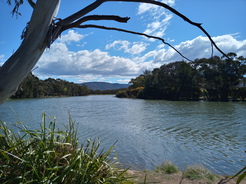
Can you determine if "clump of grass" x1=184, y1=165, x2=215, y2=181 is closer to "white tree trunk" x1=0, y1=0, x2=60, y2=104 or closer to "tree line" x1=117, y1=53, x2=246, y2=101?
"white tree trunk" x1=0, y1=0, x2=60, y2=104

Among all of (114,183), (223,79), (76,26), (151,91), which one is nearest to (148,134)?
(114,183)

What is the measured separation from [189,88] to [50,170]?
4263 centimetres

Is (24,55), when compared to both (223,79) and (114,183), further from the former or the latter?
(223,79)

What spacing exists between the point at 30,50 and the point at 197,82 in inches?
1714

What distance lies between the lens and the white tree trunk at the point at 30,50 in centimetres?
114

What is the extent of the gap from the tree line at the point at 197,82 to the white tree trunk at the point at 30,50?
37002 millimetres

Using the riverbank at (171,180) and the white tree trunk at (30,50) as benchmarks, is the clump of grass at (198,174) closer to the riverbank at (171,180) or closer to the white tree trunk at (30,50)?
the riverbank at (171,180)

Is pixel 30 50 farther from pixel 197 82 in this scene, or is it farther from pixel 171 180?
pixel 197 82

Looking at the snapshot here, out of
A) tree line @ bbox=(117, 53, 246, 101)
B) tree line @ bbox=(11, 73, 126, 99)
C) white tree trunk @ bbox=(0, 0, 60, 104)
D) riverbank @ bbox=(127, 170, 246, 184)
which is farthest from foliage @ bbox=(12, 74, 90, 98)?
white tree trunk @ bbox=(0, 0, 60, 104)

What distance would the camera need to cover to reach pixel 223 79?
127 ft

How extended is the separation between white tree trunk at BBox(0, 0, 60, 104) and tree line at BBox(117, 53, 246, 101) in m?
37.0

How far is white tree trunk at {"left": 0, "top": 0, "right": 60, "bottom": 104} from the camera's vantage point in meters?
1.14

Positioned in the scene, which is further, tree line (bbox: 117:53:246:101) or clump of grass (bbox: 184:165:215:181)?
tree line (bbox: 117:53:246:101)

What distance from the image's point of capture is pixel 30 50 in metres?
1.17
